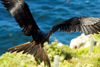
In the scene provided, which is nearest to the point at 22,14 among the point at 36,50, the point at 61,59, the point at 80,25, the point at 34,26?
the point at 34,26

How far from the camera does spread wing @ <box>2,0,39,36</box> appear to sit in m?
4.44

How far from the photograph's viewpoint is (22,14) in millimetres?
4438

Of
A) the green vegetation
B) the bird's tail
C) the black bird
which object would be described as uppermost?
the black bird

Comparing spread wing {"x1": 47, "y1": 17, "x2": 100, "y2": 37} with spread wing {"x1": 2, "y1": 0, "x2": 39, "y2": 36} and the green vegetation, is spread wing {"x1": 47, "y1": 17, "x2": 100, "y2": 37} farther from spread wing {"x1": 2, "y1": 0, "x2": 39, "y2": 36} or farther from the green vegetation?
the green vegetation

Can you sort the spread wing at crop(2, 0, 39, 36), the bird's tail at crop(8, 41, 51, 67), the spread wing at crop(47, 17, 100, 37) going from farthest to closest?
the spread wing at crop(2, 0, 39, 36) → the bird's tail at crop(8, 41, 51, 67) → the spread wing at crop(47, 17, 100, 37)

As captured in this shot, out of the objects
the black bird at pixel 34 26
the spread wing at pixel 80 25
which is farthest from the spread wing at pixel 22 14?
the spread wing at pixel 80 25

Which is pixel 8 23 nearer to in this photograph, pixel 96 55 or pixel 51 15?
pixel 51 15

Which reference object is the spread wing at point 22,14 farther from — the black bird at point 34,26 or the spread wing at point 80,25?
the spread wing at point 80,25

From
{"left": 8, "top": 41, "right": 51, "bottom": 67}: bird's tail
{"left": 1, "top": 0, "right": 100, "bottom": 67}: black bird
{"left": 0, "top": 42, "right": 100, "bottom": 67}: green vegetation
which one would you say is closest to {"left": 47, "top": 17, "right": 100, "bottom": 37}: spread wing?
{"left": 1, "top": 0, "right": 100, "bottom": 67}: black bird

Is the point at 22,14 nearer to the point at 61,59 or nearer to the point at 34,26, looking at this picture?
the point at 34,26

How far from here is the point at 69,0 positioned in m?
15.7

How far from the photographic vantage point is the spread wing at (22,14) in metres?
4.44

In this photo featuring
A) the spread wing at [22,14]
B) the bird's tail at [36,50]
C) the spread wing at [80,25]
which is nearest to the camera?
the spread wing at [80,25]

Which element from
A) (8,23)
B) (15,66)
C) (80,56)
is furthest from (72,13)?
(15,66)
